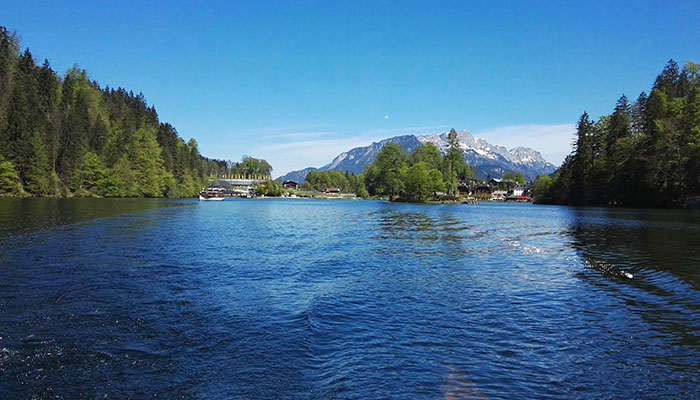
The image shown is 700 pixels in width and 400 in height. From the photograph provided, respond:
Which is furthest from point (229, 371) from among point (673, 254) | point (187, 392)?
point (673, 254)

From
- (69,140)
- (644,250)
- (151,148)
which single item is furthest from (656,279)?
(151,148)

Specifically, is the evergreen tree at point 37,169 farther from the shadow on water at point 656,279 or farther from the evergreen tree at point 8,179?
the shadow on water at point 656,279

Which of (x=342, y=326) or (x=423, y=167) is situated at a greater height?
(x=423, y=167)

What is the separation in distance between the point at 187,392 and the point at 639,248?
105 ft

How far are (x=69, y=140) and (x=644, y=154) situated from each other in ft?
471

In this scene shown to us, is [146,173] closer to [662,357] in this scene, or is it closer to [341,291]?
[341,291]

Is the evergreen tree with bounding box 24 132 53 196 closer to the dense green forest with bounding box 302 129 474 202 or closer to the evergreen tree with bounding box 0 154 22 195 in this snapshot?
the evergreen tree with bounding box 0 154 22 195

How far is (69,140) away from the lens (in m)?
108

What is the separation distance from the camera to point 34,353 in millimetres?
9195

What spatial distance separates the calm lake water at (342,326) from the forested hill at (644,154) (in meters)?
76.3

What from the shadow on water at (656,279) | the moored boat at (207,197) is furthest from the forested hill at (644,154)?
the moored boat at (207,197)

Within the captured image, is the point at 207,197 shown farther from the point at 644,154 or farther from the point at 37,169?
the point at 644,154

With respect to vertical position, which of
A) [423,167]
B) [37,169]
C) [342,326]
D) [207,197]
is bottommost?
[342,326]

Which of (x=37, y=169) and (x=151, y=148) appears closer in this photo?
(x=37, y=169)
